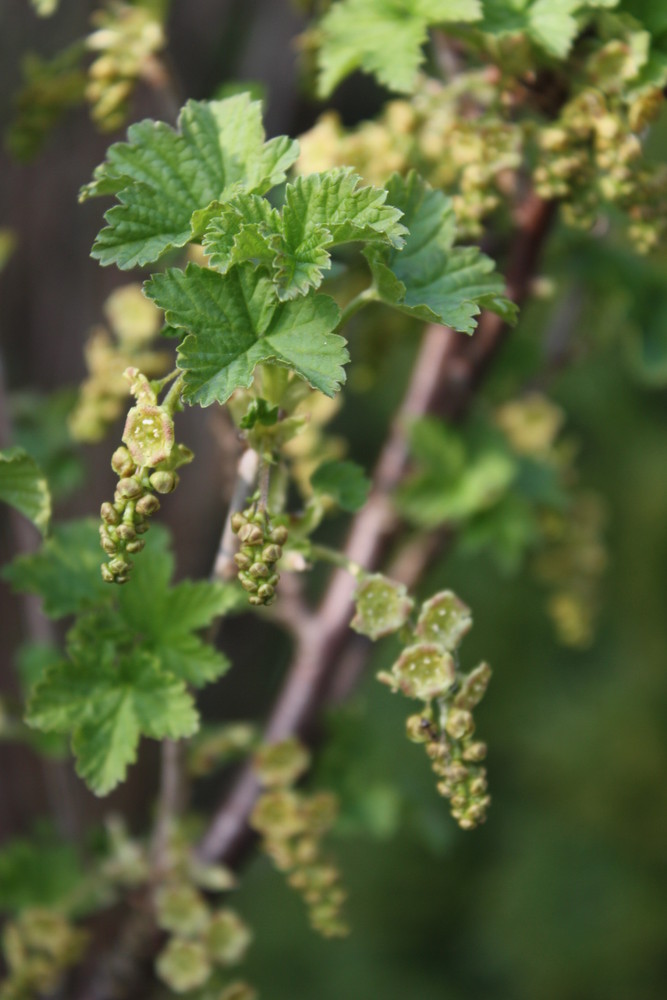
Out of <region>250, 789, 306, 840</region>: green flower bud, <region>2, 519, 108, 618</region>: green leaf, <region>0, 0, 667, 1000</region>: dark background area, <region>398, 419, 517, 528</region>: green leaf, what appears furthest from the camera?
<region>0, 0, 667, 1000</region>: dark background area

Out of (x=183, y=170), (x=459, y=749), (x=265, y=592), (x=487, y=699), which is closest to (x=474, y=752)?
(x=459, y=749)

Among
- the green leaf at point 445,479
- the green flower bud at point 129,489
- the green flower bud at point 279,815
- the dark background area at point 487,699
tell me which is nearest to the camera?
the green flower bud at point 129,489

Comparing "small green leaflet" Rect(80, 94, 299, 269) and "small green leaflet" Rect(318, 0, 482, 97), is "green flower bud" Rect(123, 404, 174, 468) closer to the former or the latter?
"small green leaflet" Rect(80, 94, 299, 269)

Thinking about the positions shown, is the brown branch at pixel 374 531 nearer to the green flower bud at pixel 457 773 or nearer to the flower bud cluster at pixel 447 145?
the flower bud cluster at pixel 447 145

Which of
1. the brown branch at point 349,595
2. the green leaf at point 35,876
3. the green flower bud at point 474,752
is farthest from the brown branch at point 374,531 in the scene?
the green flower bud at point 474,752

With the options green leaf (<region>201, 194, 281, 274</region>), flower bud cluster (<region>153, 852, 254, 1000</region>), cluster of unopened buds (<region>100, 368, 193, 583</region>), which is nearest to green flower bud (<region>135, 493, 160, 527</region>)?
cluster of unopened buds (<region>100, 368, 193, 583</region>)

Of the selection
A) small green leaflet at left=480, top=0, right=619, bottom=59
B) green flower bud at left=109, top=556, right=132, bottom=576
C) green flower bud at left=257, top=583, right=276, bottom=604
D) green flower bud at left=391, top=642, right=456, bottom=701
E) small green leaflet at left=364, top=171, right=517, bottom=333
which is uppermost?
small green leaflet at left=480, top=0, right=619, bottom=59
